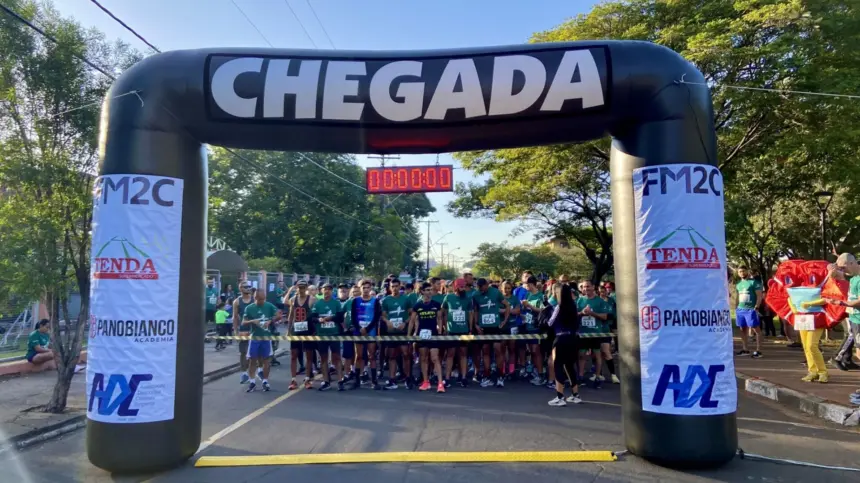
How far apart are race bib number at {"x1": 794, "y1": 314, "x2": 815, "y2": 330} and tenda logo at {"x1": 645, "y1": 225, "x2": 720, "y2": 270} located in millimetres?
4661

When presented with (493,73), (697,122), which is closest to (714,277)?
(697,122)

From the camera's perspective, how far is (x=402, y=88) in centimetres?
545

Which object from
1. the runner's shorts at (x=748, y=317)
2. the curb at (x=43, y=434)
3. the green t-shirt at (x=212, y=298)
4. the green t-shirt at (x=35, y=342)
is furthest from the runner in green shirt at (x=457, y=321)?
the green t-shirt at (x=212, y=298)

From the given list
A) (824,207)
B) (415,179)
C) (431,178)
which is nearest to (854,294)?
(431,178)

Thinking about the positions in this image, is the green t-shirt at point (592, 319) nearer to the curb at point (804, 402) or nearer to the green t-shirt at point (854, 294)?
the curb at point (804, 402)

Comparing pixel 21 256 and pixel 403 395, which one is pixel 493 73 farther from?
pixel 21 256

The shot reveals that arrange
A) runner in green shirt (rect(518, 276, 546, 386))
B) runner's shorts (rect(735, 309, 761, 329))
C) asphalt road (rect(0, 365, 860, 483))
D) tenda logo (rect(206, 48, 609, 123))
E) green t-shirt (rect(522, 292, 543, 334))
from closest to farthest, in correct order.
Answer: asphalt road (rect(0, 365, 860, 483)) → tenda logo (rect(206, 48, 609, 123)) → runner in green shirt (rect(518, 276, 546, 386)) → green t-shirt (rect(522, 292, 543, 334)) → runner's shorts (rect(735, 309, 761, 329))

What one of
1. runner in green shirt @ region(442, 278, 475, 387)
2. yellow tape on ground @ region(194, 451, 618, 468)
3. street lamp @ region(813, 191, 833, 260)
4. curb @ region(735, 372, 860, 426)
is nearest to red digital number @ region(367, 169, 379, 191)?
runner in green shirt @ region(442, 278, 475, 387)

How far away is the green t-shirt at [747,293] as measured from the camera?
11.7 meters

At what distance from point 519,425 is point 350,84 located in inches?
178

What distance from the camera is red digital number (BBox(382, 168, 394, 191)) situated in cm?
1191

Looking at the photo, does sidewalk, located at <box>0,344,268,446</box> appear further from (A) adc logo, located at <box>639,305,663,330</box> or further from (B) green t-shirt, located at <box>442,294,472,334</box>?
(A) adc logo, located at <box>639,305,663,330</box>

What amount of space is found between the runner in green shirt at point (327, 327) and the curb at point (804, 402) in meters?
6.84

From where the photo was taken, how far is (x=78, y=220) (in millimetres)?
7840
